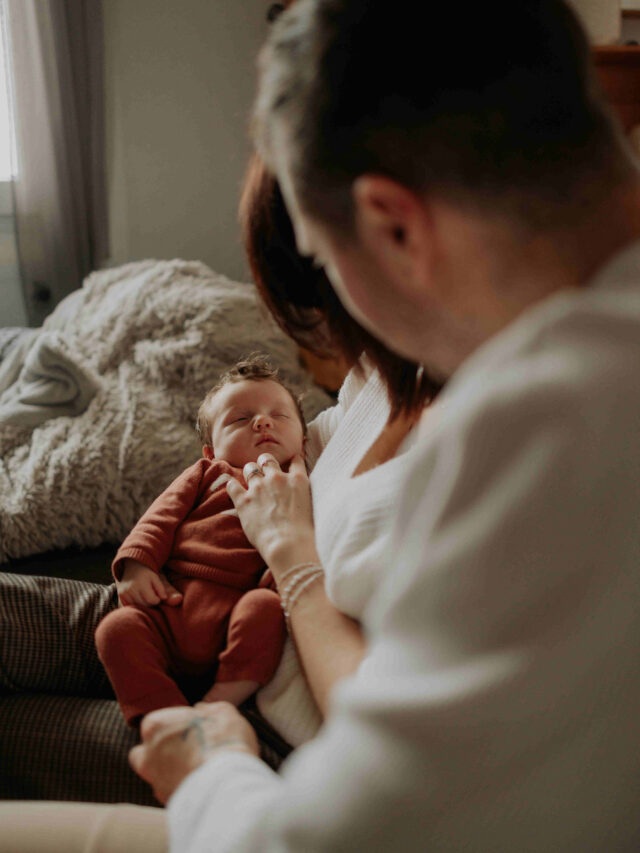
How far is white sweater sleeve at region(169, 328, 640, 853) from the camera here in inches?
16.9

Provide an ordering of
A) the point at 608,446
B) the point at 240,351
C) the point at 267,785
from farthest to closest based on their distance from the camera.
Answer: the point at 240,351 → the point at 267,785 → the point at 608,446

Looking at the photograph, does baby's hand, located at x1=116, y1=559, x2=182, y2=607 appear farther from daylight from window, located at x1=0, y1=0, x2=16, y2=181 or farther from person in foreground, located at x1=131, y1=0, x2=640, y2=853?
daylight from window, located at x1=0, y1=0, x2=16, y2=181

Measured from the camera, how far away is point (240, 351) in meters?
2.03

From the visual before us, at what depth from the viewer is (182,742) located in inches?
28.4

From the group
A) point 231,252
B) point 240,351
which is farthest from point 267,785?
point 231,252

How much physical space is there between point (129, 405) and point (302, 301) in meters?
1.09

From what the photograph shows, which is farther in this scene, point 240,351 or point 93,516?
point 240,351

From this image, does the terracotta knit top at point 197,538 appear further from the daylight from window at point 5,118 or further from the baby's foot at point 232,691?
the daylight from window at point 5,118

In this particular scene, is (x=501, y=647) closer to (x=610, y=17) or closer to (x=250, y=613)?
(x=250, y=613)

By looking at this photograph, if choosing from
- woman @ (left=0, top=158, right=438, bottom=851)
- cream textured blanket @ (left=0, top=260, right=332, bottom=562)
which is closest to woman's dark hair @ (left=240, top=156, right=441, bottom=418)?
woman @ (left=0, top=158, right=438, bottom=851)

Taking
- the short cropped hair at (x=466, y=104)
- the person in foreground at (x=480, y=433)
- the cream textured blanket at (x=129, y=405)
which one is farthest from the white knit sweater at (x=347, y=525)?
the cream textured blanket at (x=129, y=405)

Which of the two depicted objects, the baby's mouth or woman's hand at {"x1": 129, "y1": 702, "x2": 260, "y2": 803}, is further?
the baby's mouth

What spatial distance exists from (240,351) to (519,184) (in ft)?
5.14

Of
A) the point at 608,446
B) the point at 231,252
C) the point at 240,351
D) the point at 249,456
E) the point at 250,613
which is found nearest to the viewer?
the point at 608,446
